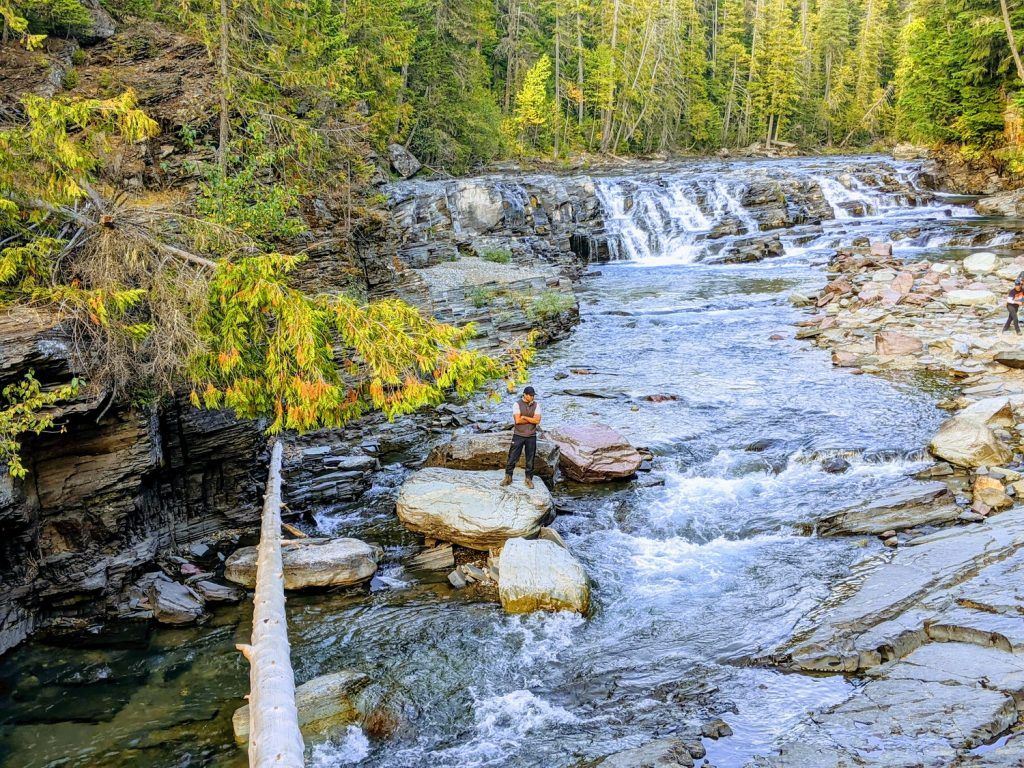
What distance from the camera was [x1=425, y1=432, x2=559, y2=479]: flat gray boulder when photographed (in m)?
12.6

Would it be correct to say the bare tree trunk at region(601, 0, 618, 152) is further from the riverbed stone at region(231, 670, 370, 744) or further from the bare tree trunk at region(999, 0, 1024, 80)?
the riverbed stone at region(231, 670, 370, 744)

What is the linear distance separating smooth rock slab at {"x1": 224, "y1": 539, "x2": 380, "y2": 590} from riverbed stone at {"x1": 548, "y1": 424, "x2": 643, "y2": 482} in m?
4.25

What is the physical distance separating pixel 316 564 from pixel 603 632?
414cm

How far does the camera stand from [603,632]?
8633 millimetres

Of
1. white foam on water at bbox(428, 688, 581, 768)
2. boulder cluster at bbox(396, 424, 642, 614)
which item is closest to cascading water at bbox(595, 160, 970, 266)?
boulder cluster at bbox(396, 424, 642, 614)

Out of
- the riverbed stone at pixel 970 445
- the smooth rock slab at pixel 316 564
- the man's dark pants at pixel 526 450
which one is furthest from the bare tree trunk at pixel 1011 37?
the smooth rock slab at pixel 316 564

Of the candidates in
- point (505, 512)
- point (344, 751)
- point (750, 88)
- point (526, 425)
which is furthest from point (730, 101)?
point (344, 751)

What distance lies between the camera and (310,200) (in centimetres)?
1972

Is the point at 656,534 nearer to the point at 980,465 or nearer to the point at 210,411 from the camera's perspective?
the point at 980,465

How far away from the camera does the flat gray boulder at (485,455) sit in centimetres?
1256

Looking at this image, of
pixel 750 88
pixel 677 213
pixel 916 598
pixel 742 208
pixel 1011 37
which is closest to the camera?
pixel 916 598

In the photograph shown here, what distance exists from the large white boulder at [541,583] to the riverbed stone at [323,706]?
2287 millimetres

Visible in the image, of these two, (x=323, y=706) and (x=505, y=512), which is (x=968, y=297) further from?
(x=323, y=706)

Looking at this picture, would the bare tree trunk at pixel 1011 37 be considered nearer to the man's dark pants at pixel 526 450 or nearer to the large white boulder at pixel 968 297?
the large white boulder at pixel 968 297
